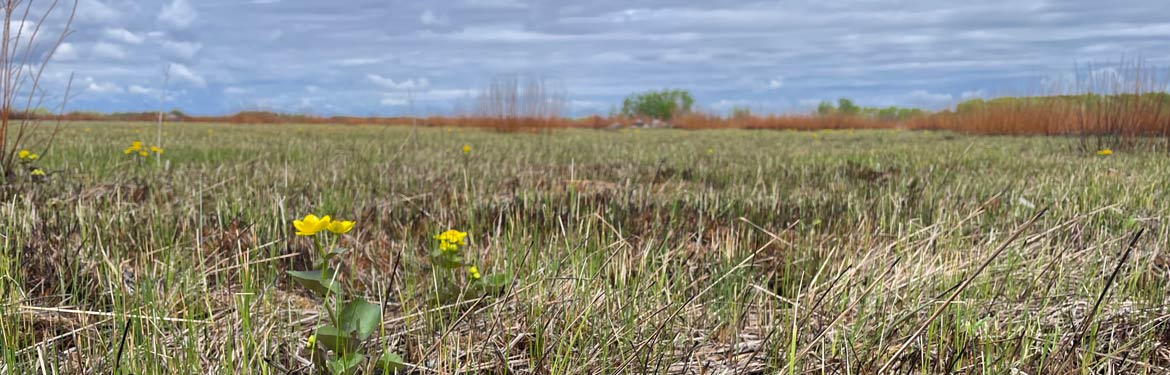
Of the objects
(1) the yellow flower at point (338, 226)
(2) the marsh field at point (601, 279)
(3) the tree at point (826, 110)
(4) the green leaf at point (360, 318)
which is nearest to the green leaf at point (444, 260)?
(2) the marsh field at point (601, 279)

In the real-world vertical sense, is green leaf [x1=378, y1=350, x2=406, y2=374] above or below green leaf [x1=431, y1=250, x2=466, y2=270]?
below

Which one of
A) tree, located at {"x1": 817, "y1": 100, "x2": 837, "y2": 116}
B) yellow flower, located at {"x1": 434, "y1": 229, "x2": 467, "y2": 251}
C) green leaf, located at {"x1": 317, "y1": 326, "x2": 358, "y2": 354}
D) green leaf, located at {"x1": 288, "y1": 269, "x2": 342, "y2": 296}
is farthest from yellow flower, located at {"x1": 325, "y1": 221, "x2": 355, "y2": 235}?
tree, located at {"x1": 817, "y1": 100, "x2": 837, "y2": 116}

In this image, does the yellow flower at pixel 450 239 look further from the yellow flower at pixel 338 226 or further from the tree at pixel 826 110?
the tree at pixel 826 110

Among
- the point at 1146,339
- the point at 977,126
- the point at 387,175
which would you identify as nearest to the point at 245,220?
the point at 387,175

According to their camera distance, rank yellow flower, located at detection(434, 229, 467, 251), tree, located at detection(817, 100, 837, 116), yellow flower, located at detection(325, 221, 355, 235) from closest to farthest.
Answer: yellow flower, located at detection(325, 221, 355, 235) < yellow flower, located at detection(434, 229, 467, 251) < tree, located at detection(817, 100, 837, 116)

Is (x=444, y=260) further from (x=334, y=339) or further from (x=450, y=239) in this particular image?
(x=334, y=339)

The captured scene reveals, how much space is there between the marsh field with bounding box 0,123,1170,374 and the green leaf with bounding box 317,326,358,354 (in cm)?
1

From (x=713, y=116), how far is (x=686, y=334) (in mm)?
21822

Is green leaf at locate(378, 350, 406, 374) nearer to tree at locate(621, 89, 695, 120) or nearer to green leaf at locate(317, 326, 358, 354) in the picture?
green leaf at locate(317, 326, 358, 354)

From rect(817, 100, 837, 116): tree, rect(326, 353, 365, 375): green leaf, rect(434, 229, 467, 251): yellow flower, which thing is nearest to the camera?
rect(326, 353, 365, 375): green leaf

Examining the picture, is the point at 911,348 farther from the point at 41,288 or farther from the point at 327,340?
the point at 41,288

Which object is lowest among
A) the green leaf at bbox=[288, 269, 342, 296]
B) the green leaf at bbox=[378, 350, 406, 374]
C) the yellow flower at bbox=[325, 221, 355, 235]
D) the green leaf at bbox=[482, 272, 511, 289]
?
the green leaf at bbox=[378, 350, 406, 374]

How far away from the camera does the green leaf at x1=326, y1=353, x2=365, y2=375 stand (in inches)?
48.4

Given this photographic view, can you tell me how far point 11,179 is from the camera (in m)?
3.64
